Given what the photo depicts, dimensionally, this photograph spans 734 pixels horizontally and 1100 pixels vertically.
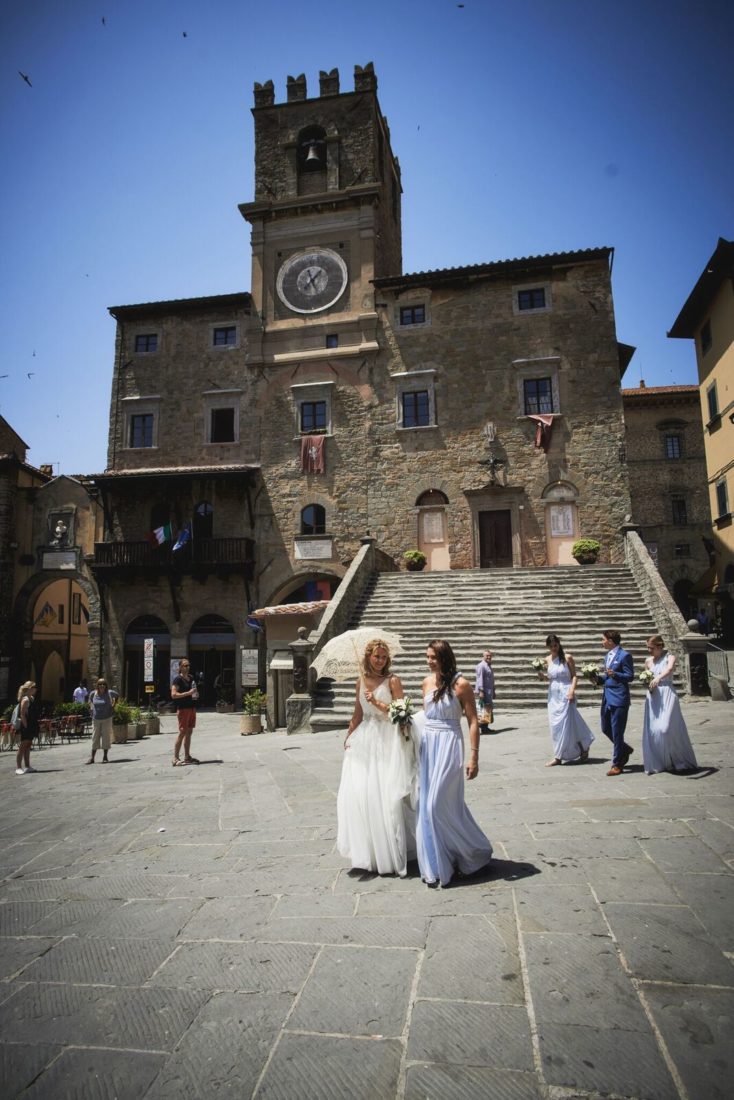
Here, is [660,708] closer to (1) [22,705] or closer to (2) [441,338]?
(1) [22,705]

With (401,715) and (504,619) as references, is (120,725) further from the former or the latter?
(401,715)

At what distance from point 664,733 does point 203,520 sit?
2168cm

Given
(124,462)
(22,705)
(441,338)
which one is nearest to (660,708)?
(22,705)

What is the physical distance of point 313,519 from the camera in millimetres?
25109

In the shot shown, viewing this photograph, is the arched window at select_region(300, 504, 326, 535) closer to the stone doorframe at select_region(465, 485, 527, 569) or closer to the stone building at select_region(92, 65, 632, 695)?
the stone building at select_region(92, 65, 632, 695)

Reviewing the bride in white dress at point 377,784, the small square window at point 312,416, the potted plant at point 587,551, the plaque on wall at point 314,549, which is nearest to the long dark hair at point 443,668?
the bride in white dress at point 377,784

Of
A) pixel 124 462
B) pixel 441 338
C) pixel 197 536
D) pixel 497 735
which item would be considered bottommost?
pixel 497 735

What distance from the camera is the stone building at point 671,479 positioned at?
35.1m

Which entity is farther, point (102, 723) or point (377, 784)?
point (102, 723)

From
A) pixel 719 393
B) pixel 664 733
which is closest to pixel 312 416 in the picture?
pixel 719 393

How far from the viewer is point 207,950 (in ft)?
11.5

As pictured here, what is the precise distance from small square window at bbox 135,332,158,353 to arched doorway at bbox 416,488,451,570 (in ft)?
45.9

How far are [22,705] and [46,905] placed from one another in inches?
323

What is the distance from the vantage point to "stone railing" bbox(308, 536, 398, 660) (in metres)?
15.2
